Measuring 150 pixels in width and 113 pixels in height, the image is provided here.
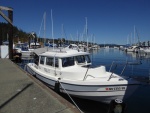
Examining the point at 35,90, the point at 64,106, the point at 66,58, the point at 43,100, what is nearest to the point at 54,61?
the point at 66,58

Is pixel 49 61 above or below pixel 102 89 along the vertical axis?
above

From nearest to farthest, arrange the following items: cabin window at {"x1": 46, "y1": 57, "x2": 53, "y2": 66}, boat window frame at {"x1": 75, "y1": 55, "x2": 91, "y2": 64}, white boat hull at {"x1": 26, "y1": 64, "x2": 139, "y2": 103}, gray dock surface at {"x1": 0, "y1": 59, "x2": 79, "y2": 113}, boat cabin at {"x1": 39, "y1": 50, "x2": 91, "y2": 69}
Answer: gray dock surface at {"x1": 0, "y1": 59, "x2": 79, "y2": 113}, white boat hull at {"x1": 26, "y1": 64, "x2": 139, "y2": 103}, boat cabin at {"x1": 39, "y1": 50, "x2": 91, "y2": 69}, boat window frame at {"x1": 75, "y1": 55, "x2": 91, "y2": 64}, cabin window at {"x1": 46, "y1": 57, "x2": 53, "y2": 66}

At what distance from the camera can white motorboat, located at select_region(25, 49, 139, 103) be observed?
8.42m

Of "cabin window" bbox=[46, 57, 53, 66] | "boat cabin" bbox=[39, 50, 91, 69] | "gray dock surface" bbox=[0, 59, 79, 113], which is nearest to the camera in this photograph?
"gray dock surface" bbox=[0, 59, 79, 113]

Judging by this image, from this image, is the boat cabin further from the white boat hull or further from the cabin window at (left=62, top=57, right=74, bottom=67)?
the white boat hull

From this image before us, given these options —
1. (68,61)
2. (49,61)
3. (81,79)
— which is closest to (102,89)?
(81,79)

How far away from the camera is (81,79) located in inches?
375

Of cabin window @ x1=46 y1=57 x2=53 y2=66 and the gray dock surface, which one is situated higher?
cabin window @ x1=46 y1=57 x2=53 y2=66

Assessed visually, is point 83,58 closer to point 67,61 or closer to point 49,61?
point 67,61

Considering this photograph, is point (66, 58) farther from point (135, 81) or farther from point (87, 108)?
point (135, 81)

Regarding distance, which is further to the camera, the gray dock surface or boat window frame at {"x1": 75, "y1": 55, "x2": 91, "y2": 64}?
boat window frame at {"x1": 75, "y1": 55, "x2": 91, "y2": 64}

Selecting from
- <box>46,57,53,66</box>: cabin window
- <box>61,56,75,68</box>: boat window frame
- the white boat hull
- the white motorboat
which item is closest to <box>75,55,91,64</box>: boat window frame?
the white motorboat

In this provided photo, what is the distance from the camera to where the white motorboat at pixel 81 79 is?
8.42 m

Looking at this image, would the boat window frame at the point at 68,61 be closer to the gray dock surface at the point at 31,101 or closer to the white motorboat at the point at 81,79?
the white motorboat at the point at 81,79
